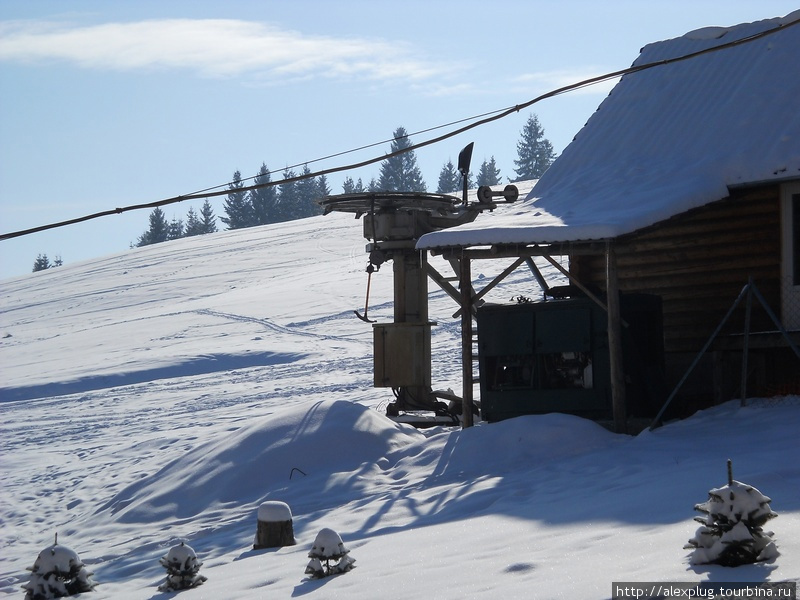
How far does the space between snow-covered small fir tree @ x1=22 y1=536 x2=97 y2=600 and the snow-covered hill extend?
343mm

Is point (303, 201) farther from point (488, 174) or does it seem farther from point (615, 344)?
point (615, 344)

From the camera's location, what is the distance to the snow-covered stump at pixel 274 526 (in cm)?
1034

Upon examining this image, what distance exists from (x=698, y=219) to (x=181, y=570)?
32.3ft

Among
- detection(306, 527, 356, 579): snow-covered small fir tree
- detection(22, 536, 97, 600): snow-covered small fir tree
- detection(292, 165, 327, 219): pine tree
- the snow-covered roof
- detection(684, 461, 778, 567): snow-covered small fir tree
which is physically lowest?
detection(22, 536, 97, 600): snow-covered small fir tree

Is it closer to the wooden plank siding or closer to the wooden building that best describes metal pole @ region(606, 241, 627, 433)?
the wooden building

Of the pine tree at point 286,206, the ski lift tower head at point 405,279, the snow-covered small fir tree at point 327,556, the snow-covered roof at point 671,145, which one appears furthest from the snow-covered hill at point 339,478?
the pine tree at point 286,206

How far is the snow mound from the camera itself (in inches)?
535

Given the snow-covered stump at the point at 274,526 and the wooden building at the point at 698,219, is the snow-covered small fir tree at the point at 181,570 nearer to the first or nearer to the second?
the snow-covered stump at the point at 274,526

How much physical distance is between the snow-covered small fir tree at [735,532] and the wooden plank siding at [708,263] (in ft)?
25.5

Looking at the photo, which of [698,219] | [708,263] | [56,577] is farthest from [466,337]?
[56,577]

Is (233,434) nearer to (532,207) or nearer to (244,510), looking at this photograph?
(244,510)

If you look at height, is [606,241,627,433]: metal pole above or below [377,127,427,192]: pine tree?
below

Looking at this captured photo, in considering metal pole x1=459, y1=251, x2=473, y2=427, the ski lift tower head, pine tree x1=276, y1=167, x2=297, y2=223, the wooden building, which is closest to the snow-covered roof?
the wooden building

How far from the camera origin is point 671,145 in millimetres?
16375
